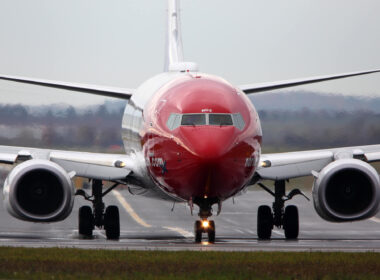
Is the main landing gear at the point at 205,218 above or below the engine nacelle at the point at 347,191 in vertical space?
below

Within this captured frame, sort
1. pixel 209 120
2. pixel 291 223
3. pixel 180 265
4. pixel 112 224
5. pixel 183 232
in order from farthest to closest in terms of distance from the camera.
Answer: pixel 183 232
pixel 291 223
pixel 112 224
pixel 209 120
pixel 180 265

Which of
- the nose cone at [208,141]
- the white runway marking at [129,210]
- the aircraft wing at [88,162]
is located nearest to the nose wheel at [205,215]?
the nose cone at [208,141]

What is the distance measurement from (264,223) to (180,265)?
10.6m

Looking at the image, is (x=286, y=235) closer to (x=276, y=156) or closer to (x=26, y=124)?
(x=276, y=156)

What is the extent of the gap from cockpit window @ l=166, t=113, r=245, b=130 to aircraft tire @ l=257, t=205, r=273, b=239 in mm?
4836

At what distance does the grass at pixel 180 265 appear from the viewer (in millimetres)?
14586

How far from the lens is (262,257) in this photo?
679 inches

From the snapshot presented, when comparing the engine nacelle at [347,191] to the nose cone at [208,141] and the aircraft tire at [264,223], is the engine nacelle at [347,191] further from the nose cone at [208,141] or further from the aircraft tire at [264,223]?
the nose cone at [208,141]

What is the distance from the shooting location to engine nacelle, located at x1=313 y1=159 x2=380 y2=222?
23453mm

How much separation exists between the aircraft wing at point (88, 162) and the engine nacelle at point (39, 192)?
1.80 metres

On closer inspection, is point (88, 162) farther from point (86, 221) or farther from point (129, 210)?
point (129, 210)

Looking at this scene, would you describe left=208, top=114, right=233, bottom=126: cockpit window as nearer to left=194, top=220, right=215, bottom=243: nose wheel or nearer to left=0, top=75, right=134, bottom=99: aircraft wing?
left=194, top=220, right=215, bottom=243: nose wheel

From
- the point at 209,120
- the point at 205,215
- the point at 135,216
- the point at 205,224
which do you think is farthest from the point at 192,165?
the point at 135,216

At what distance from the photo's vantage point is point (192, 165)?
21266 mm
